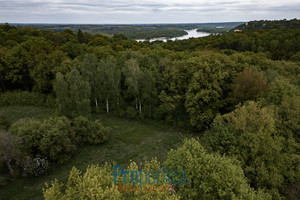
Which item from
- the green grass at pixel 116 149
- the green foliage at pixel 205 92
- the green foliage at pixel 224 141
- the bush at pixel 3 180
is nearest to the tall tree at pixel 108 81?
the green grass at pixel 116 149

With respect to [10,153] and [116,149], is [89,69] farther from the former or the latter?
[10,153]

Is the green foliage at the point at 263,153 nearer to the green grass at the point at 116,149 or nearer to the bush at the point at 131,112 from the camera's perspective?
the green grass at the point at 116,149

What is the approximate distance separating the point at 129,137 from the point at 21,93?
24.9m

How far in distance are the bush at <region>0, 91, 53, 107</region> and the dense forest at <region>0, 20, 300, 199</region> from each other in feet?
0.62

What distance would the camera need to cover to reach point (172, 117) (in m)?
28.0

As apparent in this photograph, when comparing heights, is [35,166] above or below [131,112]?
below

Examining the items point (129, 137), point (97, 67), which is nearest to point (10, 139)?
point (129, 137)

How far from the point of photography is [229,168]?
11297 mm

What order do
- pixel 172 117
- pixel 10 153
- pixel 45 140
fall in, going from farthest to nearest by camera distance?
1. pixel 172 117
2. pixel 45 140
3. pixel 10 153

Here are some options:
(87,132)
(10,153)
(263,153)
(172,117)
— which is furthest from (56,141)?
(263,153)

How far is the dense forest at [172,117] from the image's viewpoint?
11.4m

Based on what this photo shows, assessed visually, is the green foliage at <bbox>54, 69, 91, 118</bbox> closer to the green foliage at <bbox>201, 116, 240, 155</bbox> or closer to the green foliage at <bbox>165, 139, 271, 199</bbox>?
the green foliage at <bbox>165, 139, 271, 199</bbox>

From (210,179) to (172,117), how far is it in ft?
55.3

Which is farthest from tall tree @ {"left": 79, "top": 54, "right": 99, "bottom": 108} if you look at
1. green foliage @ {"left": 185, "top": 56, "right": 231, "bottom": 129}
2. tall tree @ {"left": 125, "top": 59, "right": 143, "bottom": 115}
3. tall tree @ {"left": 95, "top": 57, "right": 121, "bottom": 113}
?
green foliage @ {"left": 185, "top": 56, "right": 231, "bottom": 129}
